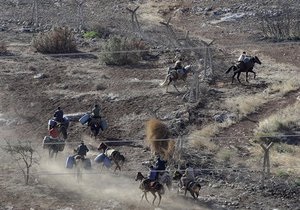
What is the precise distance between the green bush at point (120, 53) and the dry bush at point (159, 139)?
8.74 metres

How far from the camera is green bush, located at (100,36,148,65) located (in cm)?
3225

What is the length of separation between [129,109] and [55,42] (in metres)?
9.11

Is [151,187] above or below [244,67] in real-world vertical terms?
below

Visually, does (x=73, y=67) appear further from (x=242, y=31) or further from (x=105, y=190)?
(x=105, y=190)

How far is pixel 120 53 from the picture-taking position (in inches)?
1267

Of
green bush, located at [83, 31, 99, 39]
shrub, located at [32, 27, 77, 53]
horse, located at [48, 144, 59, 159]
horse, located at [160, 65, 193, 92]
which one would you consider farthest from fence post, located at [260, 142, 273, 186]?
green bush, located at [83, 31, 99, 39]

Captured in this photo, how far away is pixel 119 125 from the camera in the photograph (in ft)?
84.2

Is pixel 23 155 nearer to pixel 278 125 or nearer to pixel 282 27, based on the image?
pixel 278 125

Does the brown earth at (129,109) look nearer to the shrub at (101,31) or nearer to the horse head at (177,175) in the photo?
the horse head at (177,175)

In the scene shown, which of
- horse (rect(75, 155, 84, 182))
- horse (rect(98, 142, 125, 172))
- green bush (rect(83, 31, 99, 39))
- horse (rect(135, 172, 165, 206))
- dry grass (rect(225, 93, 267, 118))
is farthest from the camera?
green bush (rect(83, 31, 99, 39))

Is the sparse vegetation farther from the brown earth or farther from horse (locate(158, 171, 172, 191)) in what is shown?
horse (locate(158, 171, 172, 191))

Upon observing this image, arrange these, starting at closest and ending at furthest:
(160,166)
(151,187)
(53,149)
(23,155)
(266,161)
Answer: (151,187)
(160,166)
(266,161)
(23,155)
(53,149)

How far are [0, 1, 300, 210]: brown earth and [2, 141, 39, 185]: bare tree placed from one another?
0.73 ft

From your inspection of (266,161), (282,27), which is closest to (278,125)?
(266,161)
